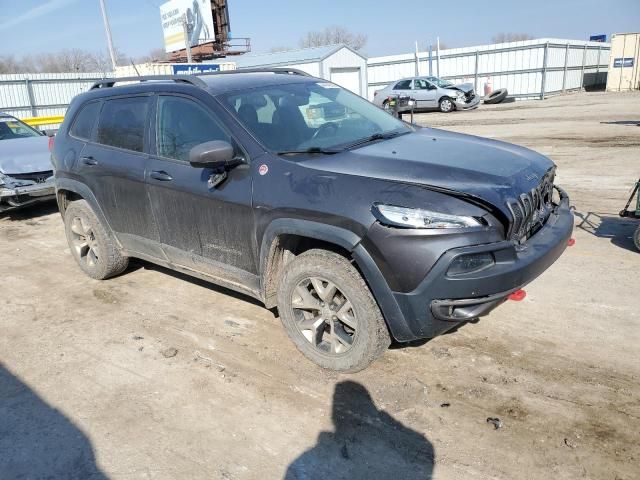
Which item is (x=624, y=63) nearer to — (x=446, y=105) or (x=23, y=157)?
(x=446, y=105)

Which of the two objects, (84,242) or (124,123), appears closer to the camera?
(124,123)

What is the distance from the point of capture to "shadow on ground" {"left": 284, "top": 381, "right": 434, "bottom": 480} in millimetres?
2510

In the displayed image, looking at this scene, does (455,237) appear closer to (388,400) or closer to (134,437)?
(388,400)

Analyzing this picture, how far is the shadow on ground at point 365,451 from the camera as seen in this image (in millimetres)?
2510

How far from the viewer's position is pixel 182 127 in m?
3.92

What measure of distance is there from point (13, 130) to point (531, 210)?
9.22 m

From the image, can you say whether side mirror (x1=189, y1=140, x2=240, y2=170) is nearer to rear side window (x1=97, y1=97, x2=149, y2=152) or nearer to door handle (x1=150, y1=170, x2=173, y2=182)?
door handle (x1=150, y1=170, x2=173, y2=182)

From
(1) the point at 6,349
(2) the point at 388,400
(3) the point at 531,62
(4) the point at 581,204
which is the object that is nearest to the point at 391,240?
(2) the point at 388,400

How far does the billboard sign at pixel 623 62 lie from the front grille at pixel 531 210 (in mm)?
32036

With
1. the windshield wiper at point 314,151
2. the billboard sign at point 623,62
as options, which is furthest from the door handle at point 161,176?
the billboard sign at point 623,62

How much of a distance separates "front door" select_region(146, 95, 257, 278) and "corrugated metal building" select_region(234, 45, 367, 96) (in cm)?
2143

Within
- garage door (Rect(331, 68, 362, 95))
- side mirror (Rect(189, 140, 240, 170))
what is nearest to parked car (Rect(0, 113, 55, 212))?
side mirror (Rect(189, 140, 240, 170))

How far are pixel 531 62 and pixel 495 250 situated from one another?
30185mm

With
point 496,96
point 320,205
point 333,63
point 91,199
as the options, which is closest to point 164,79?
point 91,199
